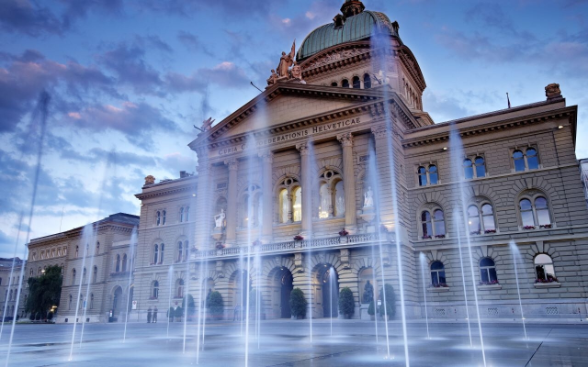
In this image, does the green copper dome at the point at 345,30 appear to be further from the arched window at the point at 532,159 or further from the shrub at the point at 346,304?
the shrub at the point at 346,304

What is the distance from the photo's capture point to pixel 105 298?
2185 inches

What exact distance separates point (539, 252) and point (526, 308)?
3979mm

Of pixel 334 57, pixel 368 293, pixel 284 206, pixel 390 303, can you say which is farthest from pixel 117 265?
pixel 390 303

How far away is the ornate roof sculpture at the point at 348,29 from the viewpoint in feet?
176

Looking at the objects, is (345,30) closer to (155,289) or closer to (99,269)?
(155,289)

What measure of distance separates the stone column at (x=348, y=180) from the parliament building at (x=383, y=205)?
11 centimetres

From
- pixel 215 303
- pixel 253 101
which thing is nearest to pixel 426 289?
pixel 215 303

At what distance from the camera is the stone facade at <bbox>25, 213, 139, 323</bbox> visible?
54.9 m

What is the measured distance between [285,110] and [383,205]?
1304cm

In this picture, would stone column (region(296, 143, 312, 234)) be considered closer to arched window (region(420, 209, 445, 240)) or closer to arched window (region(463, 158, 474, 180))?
arched window (region(420, 209, 445, 240))

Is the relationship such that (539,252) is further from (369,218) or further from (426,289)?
(369,218)

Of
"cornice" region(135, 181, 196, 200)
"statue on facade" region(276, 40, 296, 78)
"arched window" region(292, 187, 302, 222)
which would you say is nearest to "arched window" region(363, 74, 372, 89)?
"statue on facade" region(276, 40, 296, 78)

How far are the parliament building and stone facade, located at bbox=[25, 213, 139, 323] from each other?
11629mm

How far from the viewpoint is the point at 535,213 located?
32625 mm
